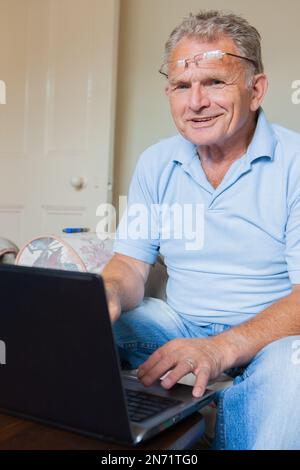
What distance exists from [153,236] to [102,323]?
2.42 ft

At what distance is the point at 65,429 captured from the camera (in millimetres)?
655

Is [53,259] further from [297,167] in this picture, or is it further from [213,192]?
[297,167]

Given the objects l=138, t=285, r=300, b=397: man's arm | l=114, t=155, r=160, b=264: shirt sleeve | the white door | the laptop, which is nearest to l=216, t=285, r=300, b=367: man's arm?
l=138, t=285, r=300, b=397: man's arm

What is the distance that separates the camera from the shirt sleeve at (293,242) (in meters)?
1.07

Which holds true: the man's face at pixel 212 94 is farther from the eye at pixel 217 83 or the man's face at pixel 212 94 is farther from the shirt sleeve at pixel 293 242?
the shirt sleeve at pixel 293 242

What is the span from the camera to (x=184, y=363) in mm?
833

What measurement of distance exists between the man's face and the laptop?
692mm

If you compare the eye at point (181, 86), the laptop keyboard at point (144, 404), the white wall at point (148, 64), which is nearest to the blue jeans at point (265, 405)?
the laptop keyboard at point (144, 404)

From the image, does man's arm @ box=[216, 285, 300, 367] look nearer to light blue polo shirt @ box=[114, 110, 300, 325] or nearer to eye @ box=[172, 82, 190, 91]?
light blue polo shirt @ box=[114, 110, 300, 325]

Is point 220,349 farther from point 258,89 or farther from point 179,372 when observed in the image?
point 258,89

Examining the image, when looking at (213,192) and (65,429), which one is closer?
(65,429)

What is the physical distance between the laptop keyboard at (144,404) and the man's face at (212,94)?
2.11 ft

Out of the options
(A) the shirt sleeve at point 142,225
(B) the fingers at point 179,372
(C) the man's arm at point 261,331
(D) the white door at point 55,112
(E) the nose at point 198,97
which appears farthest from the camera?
(D) the white door at point 55,112

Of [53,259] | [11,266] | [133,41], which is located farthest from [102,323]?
[133,41]
